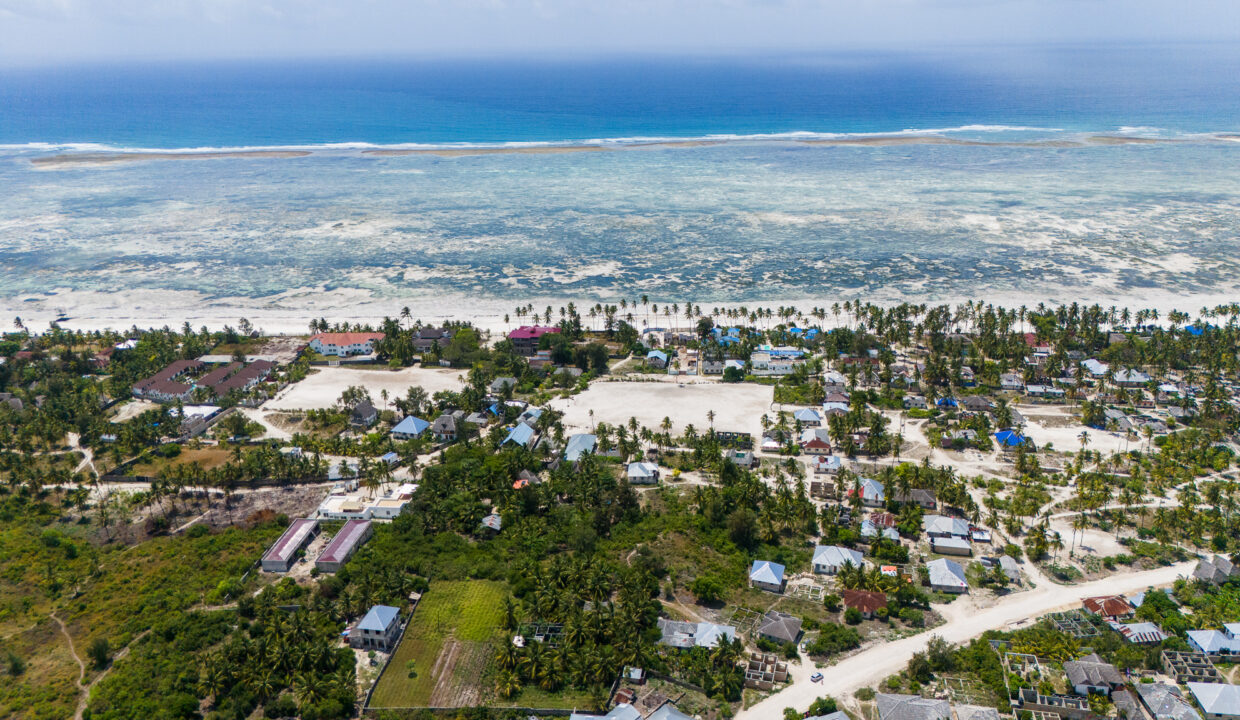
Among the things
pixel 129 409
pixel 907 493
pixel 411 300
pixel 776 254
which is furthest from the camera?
pixel 776 254

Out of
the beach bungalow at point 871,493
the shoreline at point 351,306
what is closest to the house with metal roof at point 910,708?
the beach bungalow at point 871,493

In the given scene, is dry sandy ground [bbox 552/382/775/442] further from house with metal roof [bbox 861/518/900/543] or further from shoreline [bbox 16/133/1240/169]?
shoreline [bbox 16/133/1240/169]

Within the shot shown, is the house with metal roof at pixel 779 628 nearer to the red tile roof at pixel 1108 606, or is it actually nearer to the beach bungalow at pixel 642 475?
the red tile roof at pixel 1108 606

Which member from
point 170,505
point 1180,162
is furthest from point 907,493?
point 1180,162

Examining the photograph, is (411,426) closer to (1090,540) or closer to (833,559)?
(833,559)

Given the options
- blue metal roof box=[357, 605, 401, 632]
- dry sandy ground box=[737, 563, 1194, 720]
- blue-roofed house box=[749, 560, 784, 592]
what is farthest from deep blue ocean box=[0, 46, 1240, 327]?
blue metal roof box=[357, 605, 401, 632]

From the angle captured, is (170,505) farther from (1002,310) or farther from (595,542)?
(1002,310)

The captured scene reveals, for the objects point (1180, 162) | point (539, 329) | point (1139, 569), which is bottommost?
point (1139, 569)
